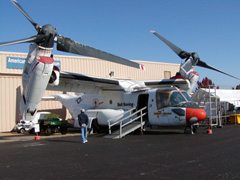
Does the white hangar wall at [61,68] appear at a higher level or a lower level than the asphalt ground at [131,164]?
higher

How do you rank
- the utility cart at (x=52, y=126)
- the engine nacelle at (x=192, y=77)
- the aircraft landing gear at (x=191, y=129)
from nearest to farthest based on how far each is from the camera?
the aircraft landing gear at (x=191, y=129), the utility cart at (x=52, y=126), the engine nacelle at (x=192, y=77)

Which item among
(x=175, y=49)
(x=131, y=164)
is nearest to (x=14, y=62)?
(x=175, y=49)

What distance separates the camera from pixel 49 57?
42.8 feet

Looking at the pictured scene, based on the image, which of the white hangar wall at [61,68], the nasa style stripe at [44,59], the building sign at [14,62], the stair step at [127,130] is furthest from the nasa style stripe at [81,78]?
the building sign at [14,62]

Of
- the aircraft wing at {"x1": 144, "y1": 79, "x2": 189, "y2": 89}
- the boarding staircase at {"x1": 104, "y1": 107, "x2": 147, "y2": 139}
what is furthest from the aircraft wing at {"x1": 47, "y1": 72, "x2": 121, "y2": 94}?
the aircraft wing at {"x1": 144, "y1": 79, "x2": 189, "y2": 89}

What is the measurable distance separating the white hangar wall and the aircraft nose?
1434 centimetres

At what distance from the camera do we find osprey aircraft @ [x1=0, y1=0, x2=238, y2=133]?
12875mm

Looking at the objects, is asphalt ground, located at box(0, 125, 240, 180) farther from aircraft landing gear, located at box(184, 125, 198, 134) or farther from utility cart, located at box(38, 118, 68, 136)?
utility cart, located at box(38, 118, 68, 136)

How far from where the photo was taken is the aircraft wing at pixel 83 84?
52.5 ft

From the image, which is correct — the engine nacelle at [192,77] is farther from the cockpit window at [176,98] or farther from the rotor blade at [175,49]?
the cockpit window at [176,98]

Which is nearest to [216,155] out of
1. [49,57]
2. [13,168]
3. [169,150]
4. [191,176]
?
[169,150]

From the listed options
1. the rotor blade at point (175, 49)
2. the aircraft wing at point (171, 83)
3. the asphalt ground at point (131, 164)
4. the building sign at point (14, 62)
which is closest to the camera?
the asphalt ground at point (131, 164)

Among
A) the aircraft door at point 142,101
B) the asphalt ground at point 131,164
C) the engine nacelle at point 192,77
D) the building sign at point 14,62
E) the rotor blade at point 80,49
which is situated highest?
the building sign at point 14,62

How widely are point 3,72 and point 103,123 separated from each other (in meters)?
10.4
